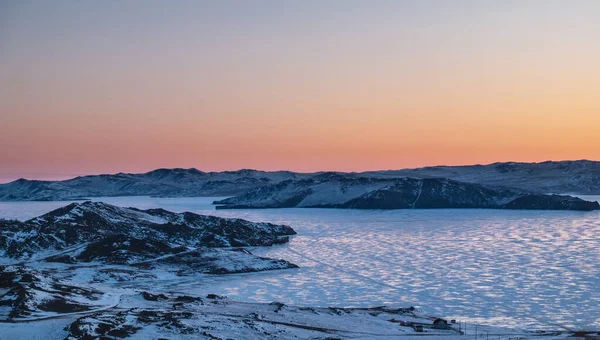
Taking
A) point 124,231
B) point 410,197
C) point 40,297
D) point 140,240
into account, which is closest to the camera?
point 40,297

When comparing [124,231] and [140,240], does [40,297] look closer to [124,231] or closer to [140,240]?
[140,240]

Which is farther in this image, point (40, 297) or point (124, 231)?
point (124, 231)

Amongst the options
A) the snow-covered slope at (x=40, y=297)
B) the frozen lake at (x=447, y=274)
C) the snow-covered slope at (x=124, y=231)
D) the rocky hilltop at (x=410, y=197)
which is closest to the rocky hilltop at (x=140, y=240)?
the snow-covered slope at (x=124, y=231)

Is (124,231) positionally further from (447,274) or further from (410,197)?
(410,197)

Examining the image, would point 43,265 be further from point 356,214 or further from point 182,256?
point 356,214

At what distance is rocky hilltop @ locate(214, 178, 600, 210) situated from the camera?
6412 inches

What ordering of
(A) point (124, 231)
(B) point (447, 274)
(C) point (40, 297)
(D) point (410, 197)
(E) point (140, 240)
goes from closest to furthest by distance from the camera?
(C) point (40, 297) < (B) point (447, 274) < (E) point (140, 240) < (A) point (124, 231) < (D) point (410, 197)

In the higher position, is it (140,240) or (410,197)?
(410,197)

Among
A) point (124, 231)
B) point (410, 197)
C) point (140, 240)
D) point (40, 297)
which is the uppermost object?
point (410, 197)

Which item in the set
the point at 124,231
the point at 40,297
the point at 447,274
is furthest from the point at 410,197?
the point at 40,297

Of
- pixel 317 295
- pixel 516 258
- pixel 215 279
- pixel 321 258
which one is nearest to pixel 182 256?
pixel 215 279

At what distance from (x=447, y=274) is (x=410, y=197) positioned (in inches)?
4342

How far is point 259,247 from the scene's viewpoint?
301 feet

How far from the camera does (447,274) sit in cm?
6216
